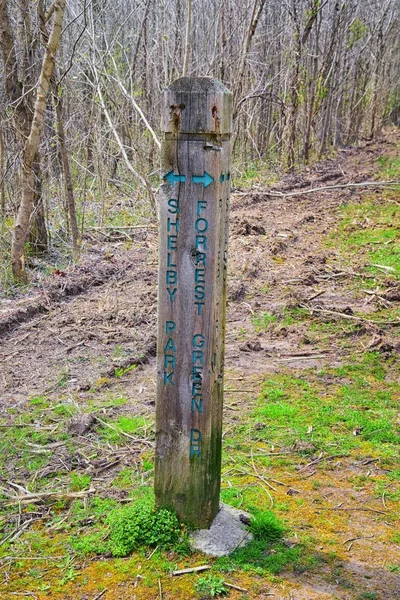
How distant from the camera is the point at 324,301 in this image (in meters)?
6.87

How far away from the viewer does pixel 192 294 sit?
2.79 meters

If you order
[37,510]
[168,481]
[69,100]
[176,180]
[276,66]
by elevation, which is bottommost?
[37,510]

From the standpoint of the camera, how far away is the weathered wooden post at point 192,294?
2.67 m

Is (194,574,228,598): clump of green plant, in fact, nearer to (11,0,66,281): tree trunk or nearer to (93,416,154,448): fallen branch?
(93,416,154,448): fallen branch

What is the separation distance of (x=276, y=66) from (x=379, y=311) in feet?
43.0

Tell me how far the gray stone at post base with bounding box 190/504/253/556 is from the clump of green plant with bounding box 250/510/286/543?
0.13 feet

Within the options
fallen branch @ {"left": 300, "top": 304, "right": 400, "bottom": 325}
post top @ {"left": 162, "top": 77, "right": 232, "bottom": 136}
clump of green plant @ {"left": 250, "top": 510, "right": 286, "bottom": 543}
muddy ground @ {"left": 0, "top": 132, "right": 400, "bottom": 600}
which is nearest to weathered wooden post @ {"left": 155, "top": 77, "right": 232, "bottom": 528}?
post top @ {"left": 162, "top": 77, "right": 232, "bottom": 136}

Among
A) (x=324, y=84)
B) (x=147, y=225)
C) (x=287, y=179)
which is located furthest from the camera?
(x=324, y=84)

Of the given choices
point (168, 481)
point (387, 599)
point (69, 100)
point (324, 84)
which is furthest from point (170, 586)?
point (324, 84)

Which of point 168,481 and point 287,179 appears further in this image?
point 287,179

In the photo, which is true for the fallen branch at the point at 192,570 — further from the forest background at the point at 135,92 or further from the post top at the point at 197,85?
the forest background at the point at 135,92

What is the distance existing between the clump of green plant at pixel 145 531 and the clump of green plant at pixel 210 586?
284 millimetres

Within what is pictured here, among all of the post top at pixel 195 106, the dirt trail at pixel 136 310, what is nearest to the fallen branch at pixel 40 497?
the dirt trail at pixel 136 310

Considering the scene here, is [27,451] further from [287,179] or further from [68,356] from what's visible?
[287,179]
